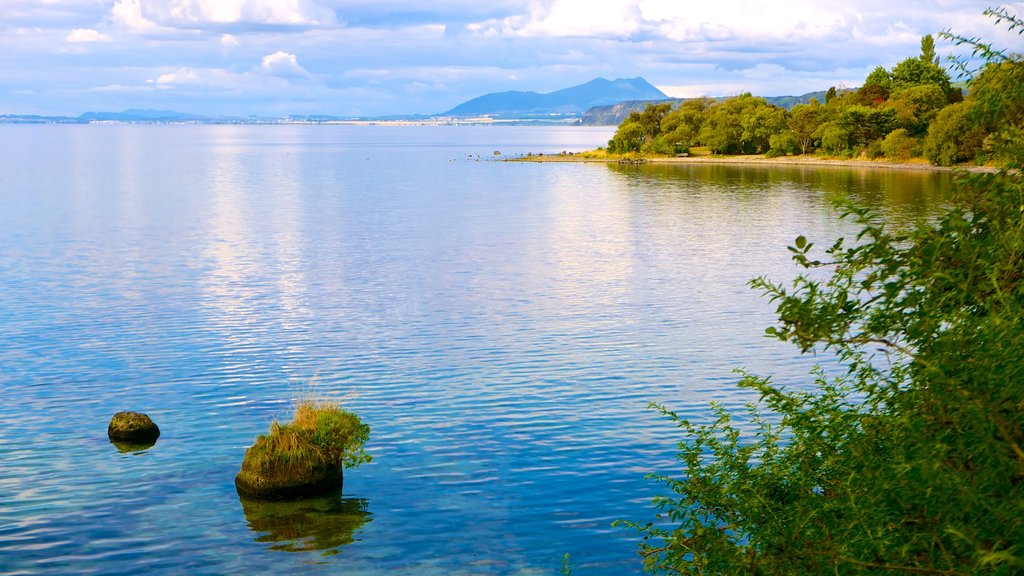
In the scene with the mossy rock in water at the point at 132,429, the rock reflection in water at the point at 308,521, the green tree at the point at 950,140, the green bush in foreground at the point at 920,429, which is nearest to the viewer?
the green bush in foreground at the point at 920,429

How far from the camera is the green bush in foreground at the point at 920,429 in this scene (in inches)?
481

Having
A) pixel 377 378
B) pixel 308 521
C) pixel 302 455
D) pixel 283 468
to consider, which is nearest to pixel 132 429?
pixel 283 468

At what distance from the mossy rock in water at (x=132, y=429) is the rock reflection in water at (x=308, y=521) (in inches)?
317

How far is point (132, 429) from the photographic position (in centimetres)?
3900

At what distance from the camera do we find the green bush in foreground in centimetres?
1222

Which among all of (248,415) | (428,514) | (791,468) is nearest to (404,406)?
(248,415)

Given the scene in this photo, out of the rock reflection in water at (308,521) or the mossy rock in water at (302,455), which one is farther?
the mossy rock in water at (302,455)

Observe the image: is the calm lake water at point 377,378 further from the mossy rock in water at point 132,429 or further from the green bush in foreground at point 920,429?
the green bush in foreground at point 920,429

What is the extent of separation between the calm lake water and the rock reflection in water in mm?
94

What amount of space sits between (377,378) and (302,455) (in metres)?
15.3

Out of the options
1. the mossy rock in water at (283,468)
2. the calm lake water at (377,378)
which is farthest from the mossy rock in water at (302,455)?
the calm lake water at (377,378)

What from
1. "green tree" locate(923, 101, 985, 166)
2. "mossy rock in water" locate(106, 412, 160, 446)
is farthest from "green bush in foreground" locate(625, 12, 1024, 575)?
"green tree" locate(923, 101, 985, 166)

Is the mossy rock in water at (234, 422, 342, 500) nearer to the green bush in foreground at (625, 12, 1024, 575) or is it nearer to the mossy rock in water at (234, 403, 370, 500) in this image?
the mossy rock in water at (234, 403, 370, 500)

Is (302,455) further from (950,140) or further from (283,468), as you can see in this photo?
(950,140)
